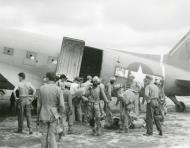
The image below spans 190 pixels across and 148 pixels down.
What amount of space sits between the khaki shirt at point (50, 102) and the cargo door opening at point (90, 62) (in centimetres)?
711

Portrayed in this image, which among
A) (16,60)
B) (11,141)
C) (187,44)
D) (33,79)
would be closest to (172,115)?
(187,44)

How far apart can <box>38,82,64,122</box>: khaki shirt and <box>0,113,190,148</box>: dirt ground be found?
1451mm

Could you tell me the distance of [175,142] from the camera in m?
7.76

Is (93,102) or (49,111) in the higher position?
(93,102)

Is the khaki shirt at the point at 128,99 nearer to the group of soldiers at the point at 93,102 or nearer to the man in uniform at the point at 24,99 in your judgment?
the group of soldiers at the point at 93,102

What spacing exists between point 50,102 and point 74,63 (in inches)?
264

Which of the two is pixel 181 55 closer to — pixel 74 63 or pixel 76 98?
pixel 74 63

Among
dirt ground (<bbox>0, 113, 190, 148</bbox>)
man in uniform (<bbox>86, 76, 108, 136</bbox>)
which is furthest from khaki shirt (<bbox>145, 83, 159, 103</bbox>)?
man in uniform (<bbox>86, 76, 108, 136</bbox>)

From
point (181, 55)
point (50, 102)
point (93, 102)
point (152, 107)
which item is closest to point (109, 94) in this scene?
point (93, 102)

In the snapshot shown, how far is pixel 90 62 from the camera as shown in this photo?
1356 cm

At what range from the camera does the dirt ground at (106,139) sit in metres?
7.25

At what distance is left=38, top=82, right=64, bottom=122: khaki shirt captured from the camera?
19.0ft

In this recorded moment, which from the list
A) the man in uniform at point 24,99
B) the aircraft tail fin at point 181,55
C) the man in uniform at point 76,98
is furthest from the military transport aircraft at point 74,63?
the man in uniform at point 24,99

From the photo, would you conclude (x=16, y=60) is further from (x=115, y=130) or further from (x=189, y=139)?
(x=189, y=139)
